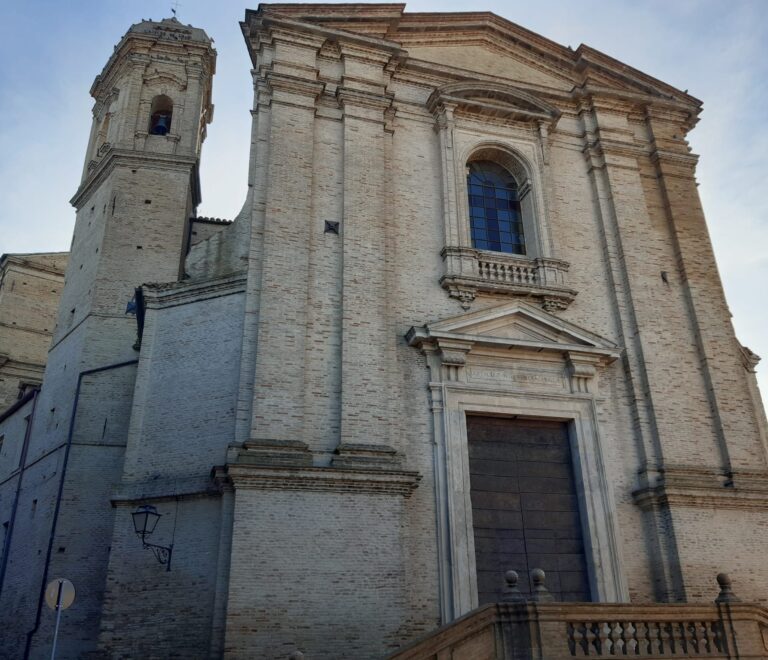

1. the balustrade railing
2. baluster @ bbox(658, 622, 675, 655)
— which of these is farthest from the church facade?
baluster @ bbox(658, 622, 675, 655)

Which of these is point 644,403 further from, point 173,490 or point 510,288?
point 173,490

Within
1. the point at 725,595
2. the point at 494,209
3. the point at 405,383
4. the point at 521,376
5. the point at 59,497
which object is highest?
the point at 494,209

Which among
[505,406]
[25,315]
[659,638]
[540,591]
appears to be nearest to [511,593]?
[540,591]

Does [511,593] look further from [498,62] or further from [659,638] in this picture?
[498,62]

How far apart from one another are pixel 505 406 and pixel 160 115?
52.4ft

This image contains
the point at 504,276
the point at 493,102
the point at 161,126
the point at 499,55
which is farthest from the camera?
the point at 161,126

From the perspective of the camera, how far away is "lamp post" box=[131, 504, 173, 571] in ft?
37.6

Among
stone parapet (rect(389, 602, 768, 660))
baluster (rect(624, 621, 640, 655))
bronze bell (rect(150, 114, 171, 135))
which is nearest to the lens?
stone parapet (rect(389, 602, 768, 660))

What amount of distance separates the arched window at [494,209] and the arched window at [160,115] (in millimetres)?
10985

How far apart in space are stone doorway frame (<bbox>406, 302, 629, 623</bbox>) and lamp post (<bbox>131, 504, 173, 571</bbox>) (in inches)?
165

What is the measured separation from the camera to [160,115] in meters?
23.6

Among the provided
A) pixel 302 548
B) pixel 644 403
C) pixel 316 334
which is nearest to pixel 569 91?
pixel 644 403

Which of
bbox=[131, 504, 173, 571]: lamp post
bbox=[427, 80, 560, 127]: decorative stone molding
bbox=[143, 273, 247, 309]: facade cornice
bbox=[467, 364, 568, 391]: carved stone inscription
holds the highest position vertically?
bbox=[427, 80, 560, 127]: decorative stone molding

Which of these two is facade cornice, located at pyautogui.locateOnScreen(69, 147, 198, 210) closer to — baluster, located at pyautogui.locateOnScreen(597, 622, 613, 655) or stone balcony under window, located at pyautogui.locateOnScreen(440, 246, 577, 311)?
stone balcony under window, located at pyautogui.locateOnScreen(440, 246, 577, 311)
